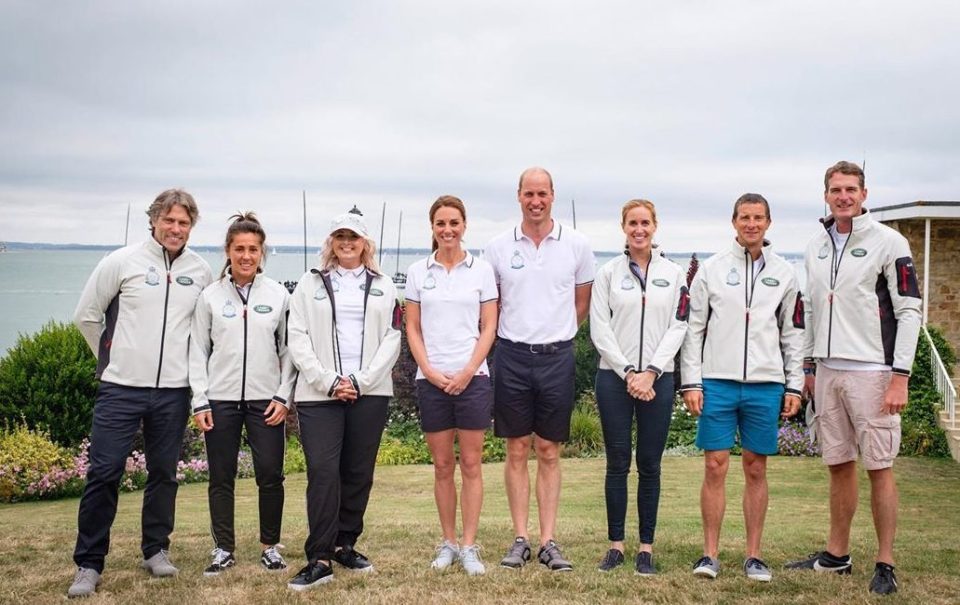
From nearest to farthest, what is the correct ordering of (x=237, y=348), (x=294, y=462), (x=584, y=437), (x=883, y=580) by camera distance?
(x=883, y=580) < (x=237, y=348) < (x=294, y=462) < (x=584, y=437)

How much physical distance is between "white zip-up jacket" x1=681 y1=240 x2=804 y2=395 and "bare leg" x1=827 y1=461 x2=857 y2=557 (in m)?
0.71

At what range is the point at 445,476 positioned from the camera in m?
5.80

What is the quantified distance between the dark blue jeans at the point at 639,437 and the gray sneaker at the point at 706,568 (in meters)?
0.33

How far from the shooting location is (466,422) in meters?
5.61

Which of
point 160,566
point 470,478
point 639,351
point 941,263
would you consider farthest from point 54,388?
point 941,263

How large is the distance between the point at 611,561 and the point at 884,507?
1680 millimetres

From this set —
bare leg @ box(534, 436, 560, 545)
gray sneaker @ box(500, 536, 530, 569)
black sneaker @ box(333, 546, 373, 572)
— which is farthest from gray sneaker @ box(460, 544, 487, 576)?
black sneaker @ box(333, 546, 373, 572)

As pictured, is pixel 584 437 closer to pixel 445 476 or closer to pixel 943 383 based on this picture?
pixel 943 383

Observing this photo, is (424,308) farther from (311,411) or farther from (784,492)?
(784,492)

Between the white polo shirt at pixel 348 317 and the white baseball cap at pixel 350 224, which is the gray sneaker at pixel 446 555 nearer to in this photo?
the white polo shirt at pixel 348 317

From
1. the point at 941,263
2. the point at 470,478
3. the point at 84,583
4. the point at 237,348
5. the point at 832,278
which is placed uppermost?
the point at 941,263

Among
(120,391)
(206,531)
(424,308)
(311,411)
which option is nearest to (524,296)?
(424,308)

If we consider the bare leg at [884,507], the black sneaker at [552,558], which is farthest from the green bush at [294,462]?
the bare leg at [884,507]

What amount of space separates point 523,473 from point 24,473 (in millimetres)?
9151
